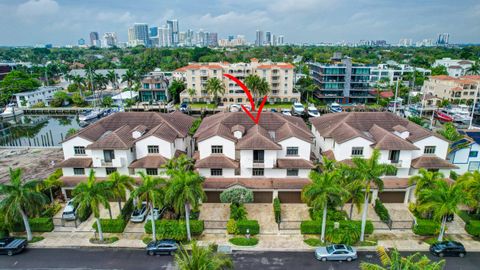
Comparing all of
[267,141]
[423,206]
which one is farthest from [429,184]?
[267,141]

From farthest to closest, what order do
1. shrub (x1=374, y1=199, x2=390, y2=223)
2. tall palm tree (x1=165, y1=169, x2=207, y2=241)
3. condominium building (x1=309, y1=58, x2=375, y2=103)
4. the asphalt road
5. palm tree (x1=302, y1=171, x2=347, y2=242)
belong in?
condominium building (x1=309, y1=58, x2=375, y2=103) → shrub (x1=374, y1=199, x2=390, y2=223) → palm tree (x1=302, y1=171, x2=347, y2=242) → tall palm tree (x1=165, y1=169, x2=207, y2=241) → the asphalt road

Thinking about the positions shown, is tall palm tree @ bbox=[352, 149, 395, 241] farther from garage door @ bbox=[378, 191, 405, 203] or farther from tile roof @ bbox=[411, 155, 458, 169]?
tile roof @ bbox=[411, 155, 458, 169]

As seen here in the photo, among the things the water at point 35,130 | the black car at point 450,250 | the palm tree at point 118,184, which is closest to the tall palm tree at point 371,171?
the black car at point 450,250

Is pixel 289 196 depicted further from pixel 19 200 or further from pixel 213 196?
pixel 19 200

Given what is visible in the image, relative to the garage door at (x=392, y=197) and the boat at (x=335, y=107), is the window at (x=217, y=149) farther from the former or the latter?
the boat at (x=335, y=107)

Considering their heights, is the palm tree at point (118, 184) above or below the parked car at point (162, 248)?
above

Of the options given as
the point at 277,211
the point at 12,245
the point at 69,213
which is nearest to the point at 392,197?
the point at 277,211

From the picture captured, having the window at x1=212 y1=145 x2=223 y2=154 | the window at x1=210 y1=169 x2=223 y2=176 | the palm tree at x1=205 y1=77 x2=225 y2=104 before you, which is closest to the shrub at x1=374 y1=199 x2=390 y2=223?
the window at x1=210 y1=169 x2=223 y2=176

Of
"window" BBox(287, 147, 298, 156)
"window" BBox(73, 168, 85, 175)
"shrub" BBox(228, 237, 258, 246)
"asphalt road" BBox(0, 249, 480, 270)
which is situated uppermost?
"window" BBox(287, 147, 298, 156)
